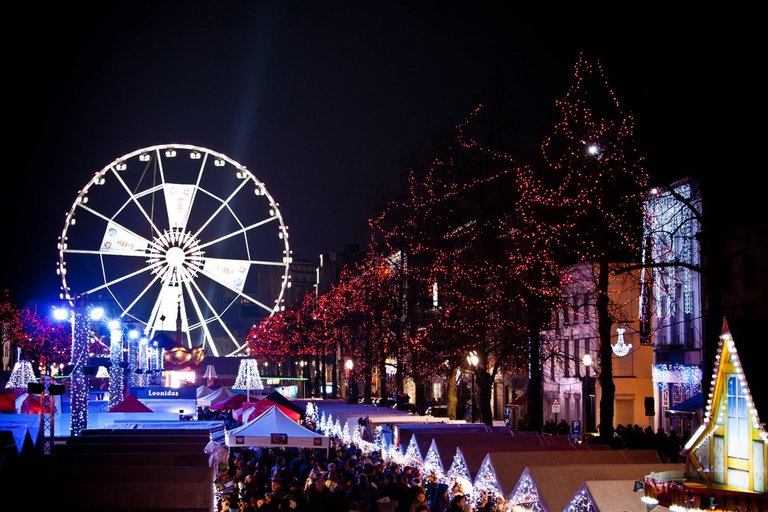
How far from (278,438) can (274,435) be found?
170mm

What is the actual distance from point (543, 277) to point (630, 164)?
21.1 feet

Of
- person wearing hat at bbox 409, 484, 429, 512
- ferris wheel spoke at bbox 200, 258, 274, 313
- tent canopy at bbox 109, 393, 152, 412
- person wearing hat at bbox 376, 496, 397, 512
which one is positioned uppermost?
ferris wheel spoke at bbox 200, 258, 274, 313

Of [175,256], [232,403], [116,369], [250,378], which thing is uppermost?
[175,256]

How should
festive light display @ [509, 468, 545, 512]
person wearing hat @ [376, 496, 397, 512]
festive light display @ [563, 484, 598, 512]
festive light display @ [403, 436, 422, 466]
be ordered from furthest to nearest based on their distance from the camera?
festive light display @ [403, 436, 422, 466], person wearing hat @ [376, 496, 397, 512], festive light display @ [509, 468, 545, 512], festive light display @ [563, 484, 598, 512]

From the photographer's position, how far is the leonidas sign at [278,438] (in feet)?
90.5

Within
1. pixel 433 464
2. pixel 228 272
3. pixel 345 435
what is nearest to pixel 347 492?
pixel 433 464

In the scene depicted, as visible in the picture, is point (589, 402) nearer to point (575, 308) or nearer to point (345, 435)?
point (345, 435)

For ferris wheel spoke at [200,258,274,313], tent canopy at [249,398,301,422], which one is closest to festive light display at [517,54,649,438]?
tent canopy at [249,398,301,422]

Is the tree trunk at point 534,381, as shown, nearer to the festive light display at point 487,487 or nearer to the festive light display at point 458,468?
the festive light display at point 458,468

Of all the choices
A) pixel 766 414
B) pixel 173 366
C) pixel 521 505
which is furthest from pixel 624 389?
pixel 766 414

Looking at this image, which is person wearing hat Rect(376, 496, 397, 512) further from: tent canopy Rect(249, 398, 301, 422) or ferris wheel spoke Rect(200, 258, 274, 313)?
ferris wheel spoke Rect(200, 258, 274, 313)

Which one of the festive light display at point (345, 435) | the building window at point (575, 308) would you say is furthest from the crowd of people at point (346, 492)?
the festive light display at point (345, 435)

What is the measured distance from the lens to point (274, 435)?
27781mm

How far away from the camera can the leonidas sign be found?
27578 millimetres
